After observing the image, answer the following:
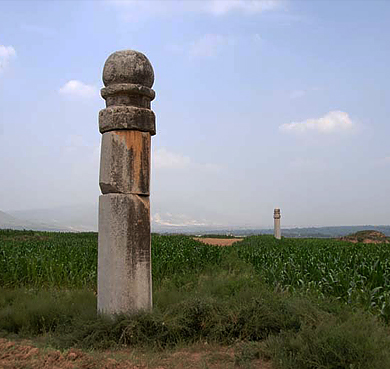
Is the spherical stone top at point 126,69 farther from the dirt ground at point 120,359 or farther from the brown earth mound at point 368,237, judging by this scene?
the brown earth mound at point 368,237

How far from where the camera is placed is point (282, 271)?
9359 mm

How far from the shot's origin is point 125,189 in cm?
575

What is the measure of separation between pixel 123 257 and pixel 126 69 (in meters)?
2.95

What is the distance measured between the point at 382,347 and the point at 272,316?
157cm

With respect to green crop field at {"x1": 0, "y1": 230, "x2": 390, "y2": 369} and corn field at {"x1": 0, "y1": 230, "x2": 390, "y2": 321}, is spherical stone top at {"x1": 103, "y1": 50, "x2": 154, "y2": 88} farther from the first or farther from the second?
corn field at {"x1": 0, "y1": 230, "x2": 390, "y2": 321}

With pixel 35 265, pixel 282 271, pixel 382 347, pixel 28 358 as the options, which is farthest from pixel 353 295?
pixel 35 265

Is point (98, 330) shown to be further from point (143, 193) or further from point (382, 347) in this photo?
point (382, 347)

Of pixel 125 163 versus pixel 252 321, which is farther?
pixel 125 163

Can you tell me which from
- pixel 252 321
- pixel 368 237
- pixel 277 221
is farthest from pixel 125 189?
pixel 368 237

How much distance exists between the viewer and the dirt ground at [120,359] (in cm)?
403

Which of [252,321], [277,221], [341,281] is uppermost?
[277,221]

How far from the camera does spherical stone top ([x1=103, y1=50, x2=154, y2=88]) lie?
6.00m

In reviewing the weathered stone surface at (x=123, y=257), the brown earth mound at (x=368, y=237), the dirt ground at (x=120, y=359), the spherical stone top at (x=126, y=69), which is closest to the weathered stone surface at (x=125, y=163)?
the weathered stone surface at (x=123, y=257)

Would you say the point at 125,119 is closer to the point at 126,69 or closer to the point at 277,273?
the point at 126,69
